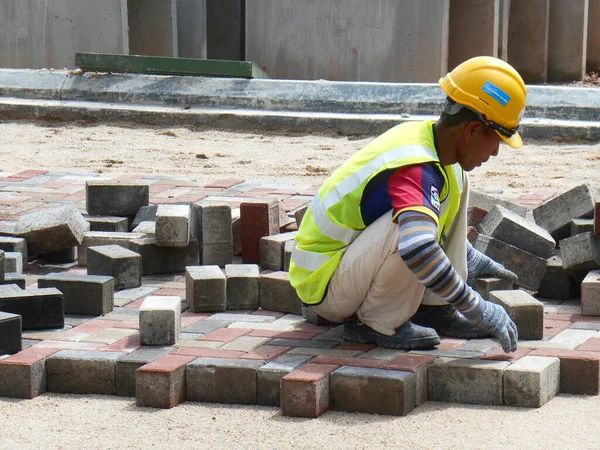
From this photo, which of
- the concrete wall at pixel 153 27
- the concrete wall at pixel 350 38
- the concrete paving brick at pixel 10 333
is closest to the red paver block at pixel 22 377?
the concrete paving brick at pixel 10 333

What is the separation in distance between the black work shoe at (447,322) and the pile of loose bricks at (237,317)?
57mm

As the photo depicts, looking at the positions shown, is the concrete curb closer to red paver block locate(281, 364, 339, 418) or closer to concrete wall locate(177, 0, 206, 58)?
concrete wall locate(177, 0, 206, 58)

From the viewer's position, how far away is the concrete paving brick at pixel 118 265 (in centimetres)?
530

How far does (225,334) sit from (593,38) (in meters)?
15.8

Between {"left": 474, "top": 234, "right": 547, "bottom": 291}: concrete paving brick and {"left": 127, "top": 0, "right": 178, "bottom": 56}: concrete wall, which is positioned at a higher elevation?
{"left": 127, "top": 0, "right": 178, "bottom": 56}: concrete wall

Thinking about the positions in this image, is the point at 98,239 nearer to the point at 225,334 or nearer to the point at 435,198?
the point at 225,334

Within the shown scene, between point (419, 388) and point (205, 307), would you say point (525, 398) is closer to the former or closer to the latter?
point (419, 388)

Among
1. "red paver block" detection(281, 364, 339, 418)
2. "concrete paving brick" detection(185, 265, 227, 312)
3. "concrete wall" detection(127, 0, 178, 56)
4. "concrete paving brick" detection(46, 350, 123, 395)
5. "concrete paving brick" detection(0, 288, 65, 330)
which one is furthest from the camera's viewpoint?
"concrete wall" detection(127, 0, 178, 56)

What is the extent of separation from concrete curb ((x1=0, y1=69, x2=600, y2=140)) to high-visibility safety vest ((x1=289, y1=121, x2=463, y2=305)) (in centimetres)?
606

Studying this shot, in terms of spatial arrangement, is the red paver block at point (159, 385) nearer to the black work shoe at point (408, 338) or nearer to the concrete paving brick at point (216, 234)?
the black work shoe at point (408, 338)

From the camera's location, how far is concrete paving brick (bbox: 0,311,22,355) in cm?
422

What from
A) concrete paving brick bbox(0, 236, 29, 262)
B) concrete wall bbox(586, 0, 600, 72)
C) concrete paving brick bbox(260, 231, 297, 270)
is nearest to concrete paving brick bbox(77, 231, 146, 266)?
concrete paving brick bbox(0, 236, 29, 262)

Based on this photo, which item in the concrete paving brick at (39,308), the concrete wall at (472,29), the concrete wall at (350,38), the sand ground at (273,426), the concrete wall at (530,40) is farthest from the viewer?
the concrete wall at (530,40)

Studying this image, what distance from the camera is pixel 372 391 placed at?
3783 mm
